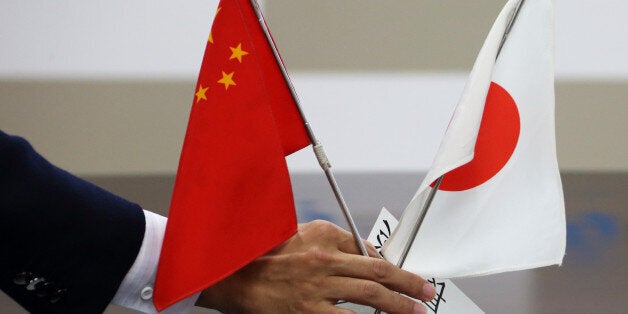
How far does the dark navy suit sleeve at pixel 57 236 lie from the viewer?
2.66 feet

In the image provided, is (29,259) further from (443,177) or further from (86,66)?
(86,66)

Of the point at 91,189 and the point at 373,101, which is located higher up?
the point at 373,101

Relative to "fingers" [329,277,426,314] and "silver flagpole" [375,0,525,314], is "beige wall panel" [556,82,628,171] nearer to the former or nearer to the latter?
"silver flagpole" [375,0,525,314]

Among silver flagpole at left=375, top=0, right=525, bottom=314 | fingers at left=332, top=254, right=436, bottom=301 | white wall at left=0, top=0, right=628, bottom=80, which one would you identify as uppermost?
white wall at left=0, top=0, right=628, bottom=80

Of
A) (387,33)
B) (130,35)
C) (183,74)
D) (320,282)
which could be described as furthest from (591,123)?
(320,282)

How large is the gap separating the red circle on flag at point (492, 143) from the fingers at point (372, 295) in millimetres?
130

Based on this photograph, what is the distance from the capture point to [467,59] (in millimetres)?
1653

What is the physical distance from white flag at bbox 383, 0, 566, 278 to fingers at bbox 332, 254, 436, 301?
0.02m

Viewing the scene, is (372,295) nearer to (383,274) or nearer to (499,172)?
(383,274)

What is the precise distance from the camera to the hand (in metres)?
0.83

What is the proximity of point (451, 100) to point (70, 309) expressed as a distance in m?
0.98

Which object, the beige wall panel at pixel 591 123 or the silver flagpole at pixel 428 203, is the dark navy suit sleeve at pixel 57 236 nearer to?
the silver flagpole at pixel 428 203

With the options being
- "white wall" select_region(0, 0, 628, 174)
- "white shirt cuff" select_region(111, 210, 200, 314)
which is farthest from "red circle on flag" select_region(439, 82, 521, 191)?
"white wall" select_region(0, 0, 628, 174)

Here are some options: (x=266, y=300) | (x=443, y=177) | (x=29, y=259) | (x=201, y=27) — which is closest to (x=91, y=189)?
(x=29, y=259)
